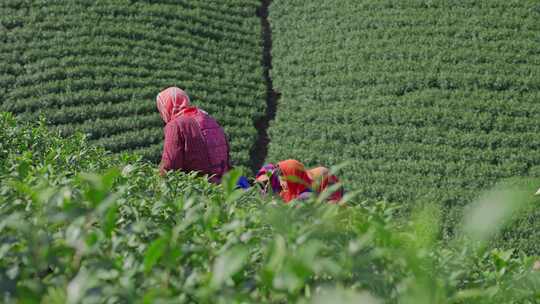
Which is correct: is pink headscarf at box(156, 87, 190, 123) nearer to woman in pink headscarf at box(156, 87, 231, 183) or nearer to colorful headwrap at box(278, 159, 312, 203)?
woman in pink headscarf at box(156, 87, 231, 183)

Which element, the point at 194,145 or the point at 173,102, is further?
the point at 173,102

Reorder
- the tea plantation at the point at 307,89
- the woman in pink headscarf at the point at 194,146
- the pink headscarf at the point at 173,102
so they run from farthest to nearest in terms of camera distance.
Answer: the tea plantation at the point at 307,89 < the pink headscarf at the point at 173,102 < the woman in pink headscarf at the point at 194,146

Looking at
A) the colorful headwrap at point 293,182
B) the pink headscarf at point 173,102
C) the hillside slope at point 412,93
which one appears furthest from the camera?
the hillside slope at point 412,93

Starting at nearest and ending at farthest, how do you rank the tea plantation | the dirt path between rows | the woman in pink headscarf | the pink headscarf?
the woman in pink headscarf
the pink headscarf
the tea plantation
the dirt path between rows

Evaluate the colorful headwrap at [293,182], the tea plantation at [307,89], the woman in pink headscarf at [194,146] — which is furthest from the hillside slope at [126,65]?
the colorful headwrap at [293,182]

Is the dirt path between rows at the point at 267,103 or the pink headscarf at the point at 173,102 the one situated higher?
the pink headscarf at the point at 173,102

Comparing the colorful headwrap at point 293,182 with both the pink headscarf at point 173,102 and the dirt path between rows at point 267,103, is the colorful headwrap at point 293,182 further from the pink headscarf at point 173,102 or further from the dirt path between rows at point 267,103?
the dirt path between rows at point 267,103

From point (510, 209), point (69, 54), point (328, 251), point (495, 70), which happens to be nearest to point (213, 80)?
point (69, 54)

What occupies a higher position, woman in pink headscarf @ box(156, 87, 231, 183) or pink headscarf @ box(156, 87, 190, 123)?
pink headscarf @ box(156, 87, 190, 123)

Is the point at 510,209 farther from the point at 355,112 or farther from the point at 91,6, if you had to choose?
the point at 91,6

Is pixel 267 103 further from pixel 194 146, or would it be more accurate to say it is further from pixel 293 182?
pixel 293 182

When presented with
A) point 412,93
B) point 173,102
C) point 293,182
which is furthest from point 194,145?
point 412,93

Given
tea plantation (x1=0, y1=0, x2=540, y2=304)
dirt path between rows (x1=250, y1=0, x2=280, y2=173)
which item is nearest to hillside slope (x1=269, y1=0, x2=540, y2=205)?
tea plantation (x1=0, y1=0, x2=540, y2=304)

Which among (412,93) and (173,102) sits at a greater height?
(173,102)
